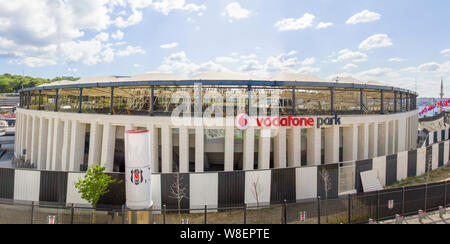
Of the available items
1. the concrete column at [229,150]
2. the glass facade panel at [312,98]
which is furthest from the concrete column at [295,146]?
the glass facade panel at [312,98]

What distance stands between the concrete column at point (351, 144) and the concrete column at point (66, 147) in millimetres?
26602

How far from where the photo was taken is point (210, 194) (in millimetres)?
13086

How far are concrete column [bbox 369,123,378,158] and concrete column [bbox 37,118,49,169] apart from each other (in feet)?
116

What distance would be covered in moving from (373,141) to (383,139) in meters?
2.86

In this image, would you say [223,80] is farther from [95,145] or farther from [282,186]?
[95,145]

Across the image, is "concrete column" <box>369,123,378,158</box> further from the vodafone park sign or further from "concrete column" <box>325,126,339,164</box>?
the vodafone park sign

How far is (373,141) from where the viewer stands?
24359 millimetres

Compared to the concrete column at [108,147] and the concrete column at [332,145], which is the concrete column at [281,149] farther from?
the concrete column at [108,147]

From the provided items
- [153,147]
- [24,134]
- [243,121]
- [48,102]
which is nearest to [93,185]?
[153,147]

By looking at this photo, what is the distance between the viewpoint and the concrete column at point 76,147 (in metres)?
21.9

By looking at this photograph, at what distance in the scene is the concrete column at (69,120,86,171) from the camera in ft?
71.8
